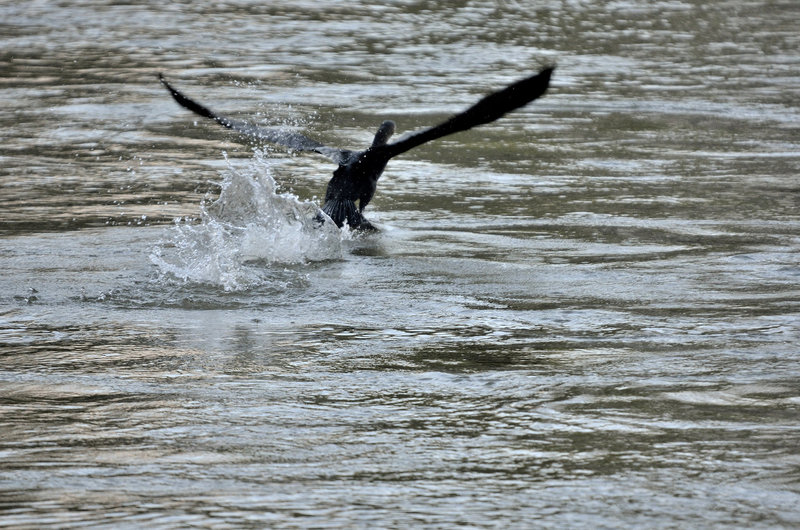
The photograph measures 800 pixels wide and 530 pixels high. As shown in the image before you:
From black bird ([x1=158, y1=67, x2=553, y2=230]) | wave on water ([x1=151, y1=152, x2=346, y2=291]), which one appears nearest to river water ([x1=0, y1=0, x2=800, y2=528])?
wave on water ([x1=151, y1=152, x2=346, y2=291])

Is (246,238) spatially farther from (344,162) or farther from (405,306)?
(405,306)

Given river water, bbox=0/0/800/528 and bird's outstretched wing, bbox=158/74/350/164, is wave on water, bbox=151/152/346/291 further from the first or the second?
bird's outstretched wing, bbox=158/74/350/164

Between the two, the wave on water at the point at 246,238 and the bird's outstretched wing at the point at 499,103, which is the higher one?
the bird's outstretched wing at the point at 499,103

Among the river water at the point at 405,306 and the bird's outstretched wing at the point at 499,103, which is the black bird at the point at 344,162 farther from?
the bird's outstretched wing at the point at 499,103

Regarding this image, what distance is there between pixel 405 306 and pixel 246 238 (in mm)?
1640

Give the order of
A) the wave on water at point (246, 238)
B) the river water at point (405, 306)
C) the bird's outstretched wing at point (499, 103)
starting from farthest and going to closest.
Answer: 1. the wave on water at point (246, 238)
2. the bird's outstretched wing at point (499, 103)
3. the river water at point (405, 306)

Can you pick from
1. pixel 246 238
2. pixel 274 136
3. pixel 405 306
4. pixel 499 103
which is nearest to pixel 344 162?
pixel 274 136

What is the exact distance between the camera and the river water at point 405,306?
448cm

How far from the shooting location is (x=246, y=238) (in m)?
8.30

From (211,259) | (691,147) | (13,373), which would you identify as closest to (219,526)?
(13,373)

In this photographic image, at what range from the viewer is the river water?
448 centimetres

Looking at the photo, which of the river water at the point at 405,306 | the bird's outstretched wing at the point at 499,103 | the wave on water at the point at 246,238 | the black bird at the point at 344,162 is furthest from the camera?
the black bird at the point at 344,162

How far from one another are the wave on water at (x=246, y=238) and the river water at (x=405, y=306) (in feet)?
0.07

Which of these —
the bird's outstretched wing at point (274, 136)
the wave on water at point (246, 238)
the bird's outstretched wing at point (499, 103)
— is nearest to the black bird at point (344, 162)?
the bird's outstretched wing at point (274, 136)
